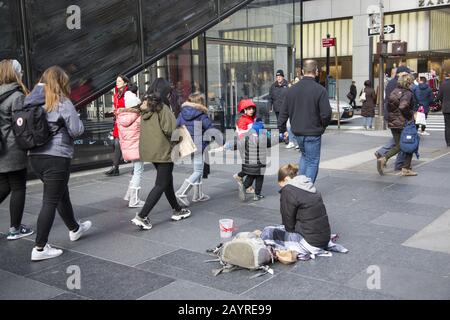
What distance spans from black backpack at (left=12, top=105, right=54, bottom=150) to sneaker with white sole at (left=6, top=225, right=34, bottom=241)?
1.35 metres

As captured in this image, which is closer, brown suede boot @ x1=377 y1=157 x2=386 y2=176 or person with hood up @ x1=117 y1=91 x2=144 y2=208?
person with hood up @ x1=117 y1=91 x2=144 y2=208

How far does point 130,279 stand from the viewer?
180 inches

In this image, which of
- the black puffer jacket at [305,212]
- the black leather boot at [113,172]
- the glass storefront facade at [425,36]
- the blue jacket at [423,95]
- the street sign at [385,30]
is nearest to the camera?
the black puffer jacket at [305,212]

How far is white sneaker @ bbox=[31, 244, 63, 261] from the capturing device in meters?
5.12

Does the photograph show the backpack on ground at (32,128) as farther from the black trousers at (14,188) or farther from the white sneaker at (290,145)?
the white sneaker at (290,145)

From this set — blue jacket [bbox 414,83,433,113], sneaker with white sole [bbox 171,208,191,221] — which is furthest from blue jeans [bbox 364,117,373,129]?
sneaker with white sole [bbox 171,208,191,221]

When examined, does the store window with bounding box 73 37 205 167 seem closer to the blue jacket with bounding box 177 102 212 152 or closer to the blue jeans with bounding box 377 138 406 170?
the blue jacket with bounding box 177 102 212 152

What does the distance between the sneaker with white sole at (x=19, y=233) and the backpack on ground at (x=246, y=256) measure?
2.54 meters

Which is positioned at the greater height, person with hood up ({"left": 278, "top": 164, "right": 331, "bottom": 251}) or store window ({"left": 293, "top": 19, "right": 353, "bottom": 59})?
store window ({"left": 293, "top": 19, "right": 353, "bottom": 59})

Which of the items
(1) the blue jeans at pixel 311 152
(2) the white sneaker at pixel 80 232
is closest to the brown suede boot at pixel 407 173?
(1) the blue jeans at pixel 311 152

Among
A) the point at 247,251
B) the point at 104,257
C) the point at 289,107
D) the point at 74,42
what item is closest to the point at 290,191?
the point at 247,251

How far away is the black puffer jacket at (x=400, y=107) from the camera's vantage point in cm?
915

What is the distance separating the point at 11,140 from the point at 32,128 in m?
0.79
